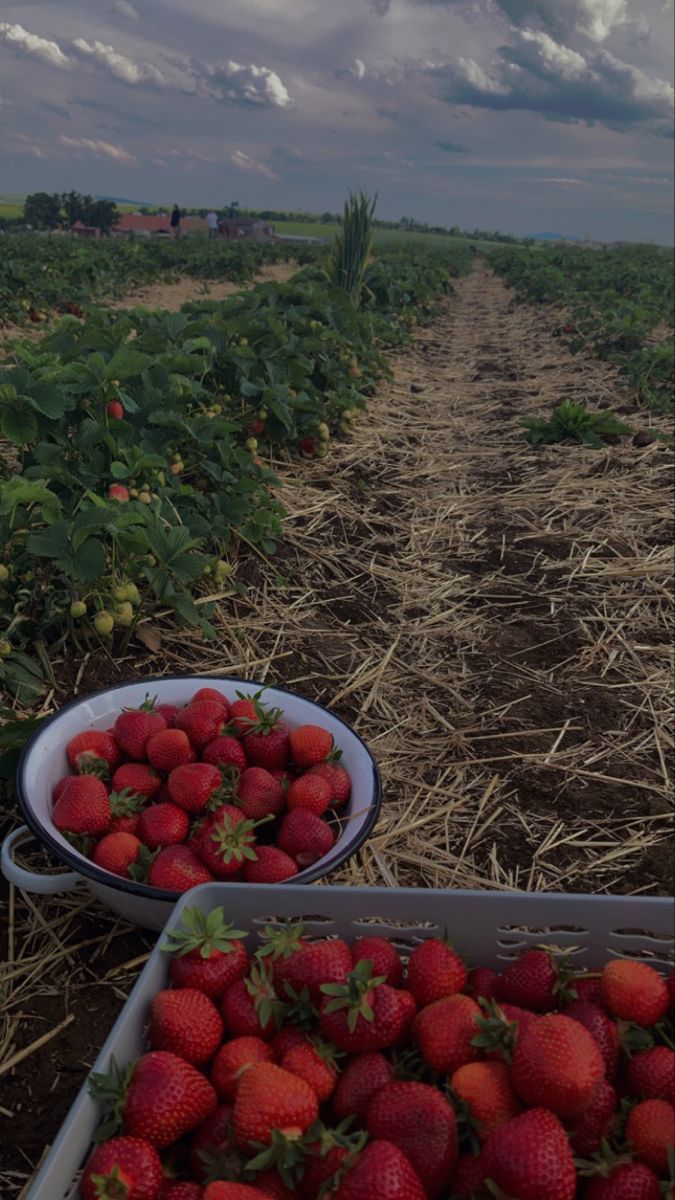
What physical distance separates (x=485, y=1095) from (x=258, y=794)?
102cm

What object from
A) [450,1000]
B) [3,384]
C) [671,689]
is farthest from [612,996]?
[3,384]

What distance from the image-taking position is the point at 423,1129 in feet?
3.78

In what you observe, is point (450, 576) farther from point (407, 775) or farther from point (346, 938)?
point (346, 938)

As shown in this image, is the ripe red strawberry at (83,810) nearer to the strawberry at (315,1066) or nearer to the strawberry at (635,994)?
the strawberry at (315,1066)

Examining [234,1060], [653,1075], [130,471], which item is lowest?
[234,1060]

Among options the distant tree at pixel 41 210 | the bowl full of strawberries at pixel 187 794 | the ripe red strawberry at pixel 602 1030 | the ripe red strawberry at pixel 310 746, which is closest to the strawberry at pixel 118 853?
the bowl full of strawberries at pixel 187 794

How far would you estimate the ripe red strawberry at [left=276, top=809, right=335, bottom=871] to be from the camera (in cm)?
204

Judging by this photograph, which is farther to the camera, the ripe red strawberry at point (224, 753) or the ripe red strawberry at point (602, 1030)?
the ripe red strawberry at point (224, 753)

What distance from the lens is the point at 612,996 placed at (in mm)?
1331

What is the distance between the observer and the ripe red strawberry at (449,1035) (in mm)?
1276

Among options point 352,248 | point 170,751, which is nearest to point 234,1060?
point 170,751

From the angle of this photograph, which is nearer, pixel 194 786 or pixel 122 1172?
pixel 122 1172

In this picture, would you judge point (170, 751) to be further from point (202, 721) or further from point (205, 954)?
point (205, 954)

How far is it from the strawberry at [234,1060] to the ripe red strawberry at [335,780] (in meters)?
0.89
